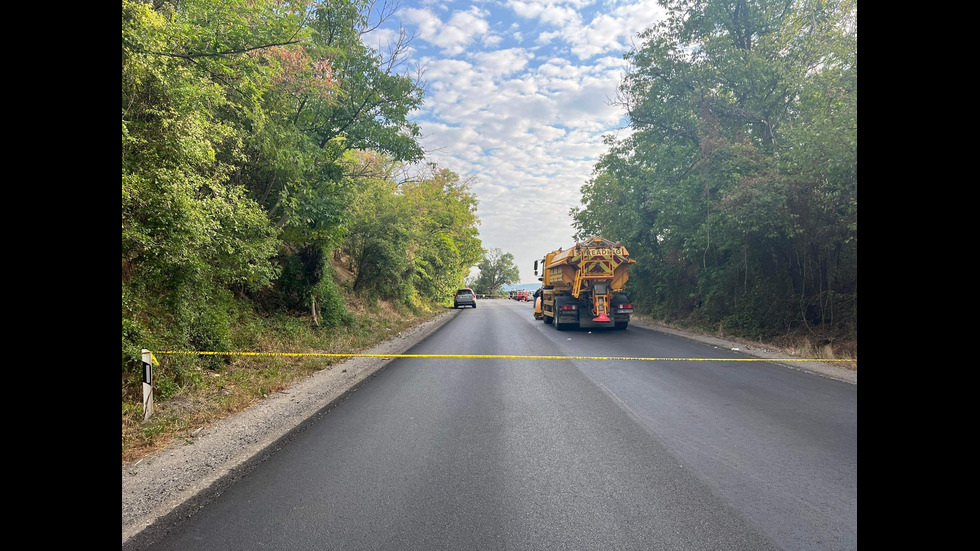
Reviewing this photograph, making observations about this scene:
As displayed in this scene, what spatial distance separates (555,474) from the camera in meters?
3.53

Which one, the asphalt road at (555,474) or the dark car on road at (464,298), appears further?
the dark car on road at (464,298)

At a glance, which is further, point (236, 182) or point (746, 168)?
point (746, 168)

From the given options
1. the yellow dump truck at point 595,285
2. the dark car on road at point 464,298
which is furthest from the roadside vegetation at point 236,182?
the dark car on road at point 464,298

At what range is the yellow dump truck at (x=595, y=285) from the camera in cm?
1579

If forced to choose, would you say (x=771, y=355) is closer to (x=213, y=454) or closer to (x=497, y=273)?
(x=213, y=454)

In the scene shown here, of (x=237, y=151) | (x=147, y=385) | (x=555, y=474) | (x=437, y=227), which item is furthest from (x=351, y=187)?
(x=437, y=227)

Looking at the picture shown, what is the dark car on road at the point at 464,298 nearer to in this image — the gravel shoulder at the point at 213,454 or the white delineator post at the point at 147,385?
the gravel shoulder at the point at 213,454

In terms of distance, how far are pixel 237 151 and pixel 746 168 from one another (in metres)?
13.4

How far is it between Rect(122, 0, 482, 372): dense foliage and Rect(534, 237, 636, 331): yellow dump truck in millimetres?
7222

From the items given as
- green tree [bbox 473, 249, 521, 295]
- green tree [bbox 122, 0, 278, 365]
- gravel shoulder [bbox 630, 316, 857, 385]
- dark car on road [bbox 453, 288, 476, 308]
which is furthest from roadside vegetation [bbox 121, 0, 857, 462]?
green tree [bbox 473, 249, 521, 295]

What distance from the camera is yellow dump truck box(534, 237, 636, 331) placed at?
51.8 ft

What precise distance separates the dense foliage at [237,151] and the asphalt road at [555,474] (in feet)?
9.86

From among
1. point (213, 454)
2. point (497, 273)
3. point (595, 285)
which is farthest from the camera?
point (497, 273)
